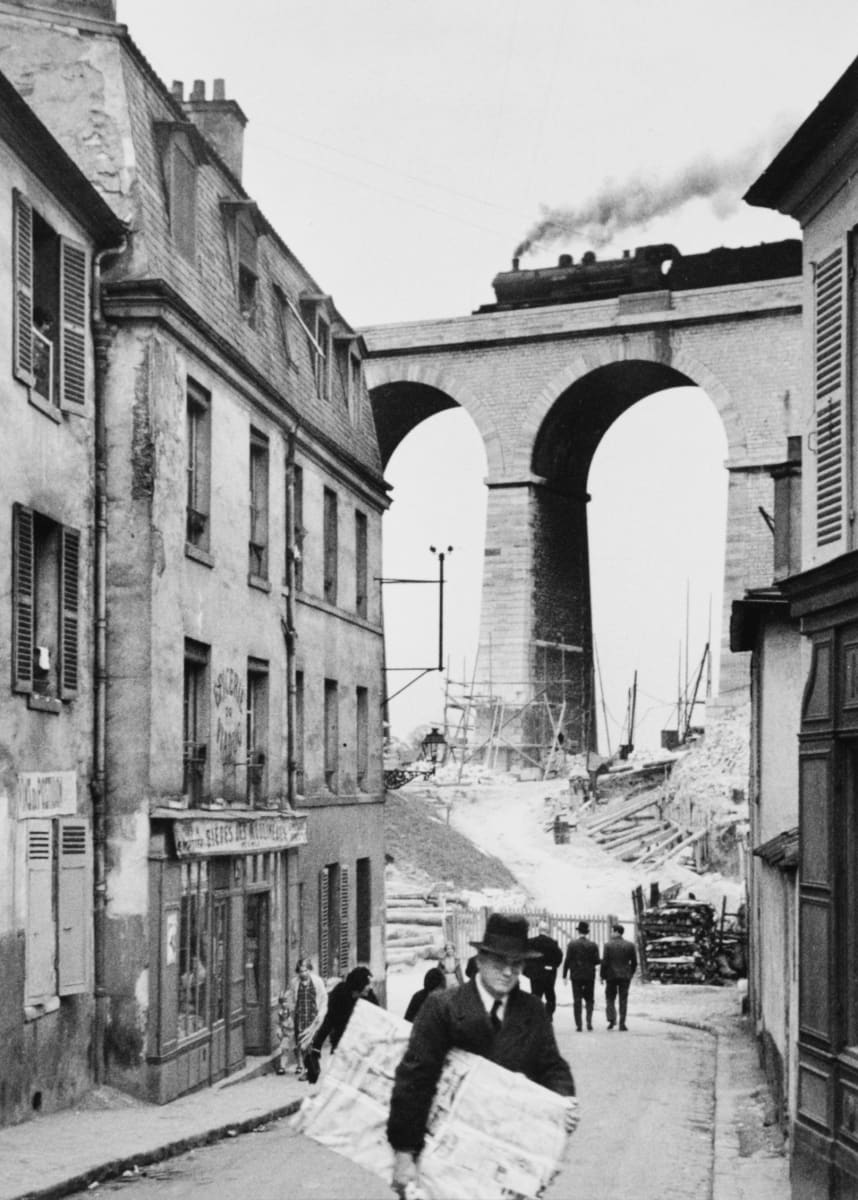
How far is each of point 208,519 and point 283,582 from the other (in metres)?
3.31

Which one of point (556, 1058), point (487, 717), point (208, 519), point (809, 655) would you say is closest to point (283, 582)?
point (208, 519)

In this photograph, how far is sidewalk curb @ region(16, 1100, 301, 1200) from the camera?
11.2 meters

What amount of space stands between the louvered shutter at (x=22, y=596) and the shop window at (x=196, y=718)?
138 inches

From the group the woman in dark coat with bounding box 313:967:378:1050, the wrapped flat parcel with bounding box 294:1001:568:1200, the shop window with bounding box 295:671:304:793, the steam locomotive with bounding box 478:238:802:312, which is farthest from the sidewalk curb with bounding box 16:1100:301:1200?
the steam locomotive with bounding box 478:238:802:312

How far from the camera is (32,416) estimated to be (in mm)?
15125

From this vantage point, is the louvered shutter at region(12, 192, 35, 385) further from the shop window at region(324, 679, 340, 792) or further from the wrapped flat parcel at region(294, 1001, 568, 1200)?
the shop window at region(324, 679, 340, 792)

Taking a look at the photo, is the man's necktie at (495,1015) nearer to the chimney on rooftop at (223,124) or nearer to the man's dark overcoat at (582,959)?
the chimney on rooftop at (223,124)

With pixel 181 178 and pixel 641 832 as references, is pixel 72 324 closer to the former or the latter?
pixel 181 178

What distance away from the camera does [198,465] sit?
19.0 m

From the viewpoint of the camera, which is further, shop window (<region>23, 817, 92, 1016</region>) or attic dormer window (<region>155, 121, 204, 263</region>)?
attic dormer window (<region>155, 121, 204, 263</region>)

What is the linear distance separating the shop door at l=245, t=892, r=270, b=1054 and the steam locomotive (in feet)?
121

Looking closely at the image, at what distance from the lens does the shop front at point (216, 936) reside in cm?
1702

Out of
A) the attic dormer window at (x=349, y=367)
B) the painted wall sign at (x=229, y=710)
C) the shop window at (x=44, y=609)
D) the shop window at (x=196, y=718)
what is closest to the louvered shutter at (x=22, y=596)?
the shop window at (x=44, y=609)

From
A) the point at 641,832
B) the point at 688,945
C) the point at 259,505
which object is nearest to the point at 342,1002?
the point at 259,505
